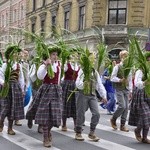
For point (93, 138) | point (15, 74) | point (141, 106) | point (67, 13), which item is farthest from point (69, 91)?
point (67, 13)

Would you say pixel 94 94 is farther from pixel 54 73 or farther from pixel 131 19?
pixel 131 19

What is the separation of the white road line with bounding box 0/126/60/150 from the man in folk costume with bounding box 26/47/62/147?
176mm

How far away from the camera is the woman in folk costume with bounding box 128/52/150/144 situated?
8.32 m

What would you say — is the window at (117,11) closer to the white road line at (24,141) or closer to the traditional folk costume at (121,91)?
the traditional folk costume at (121,91)

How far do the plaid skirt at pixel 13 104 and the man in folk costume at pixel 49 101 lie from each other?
101cm

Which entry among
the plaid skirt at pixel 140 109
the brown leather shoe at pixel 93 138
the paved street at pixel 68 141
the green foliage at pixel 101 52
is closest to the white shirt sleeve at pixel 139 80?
the plaid skirt at pixel 140 109

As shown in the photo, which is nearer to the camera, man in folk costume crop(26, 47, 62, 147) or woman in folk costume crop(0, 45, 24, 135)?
man in folk costume crop(26, 47, 62, 147)

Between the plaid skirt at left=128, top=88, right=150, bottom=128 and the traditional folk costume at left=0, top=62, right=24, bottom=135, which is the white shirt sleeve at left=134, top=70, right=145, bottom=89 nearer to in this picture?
the plaid skirt at left=128, top=88, right=150, bottom=128

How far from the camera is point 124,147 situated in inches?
318

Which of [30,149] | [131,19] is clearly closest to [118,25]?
[131,19]

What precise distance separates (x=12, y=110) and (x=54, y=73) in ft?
4.82

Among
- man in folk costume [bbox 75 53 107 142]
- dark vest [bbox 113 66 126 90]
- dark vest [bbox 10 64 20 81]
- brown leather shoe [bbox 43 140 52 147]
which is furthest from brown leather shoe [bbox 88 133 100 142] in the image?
dark vest [bbox 10 64 20 81]

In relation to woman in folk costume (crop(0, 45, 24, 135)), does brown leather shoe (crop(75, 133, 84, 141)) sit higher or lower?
lower

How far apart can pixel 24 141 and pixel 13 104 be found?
0.92 metres
